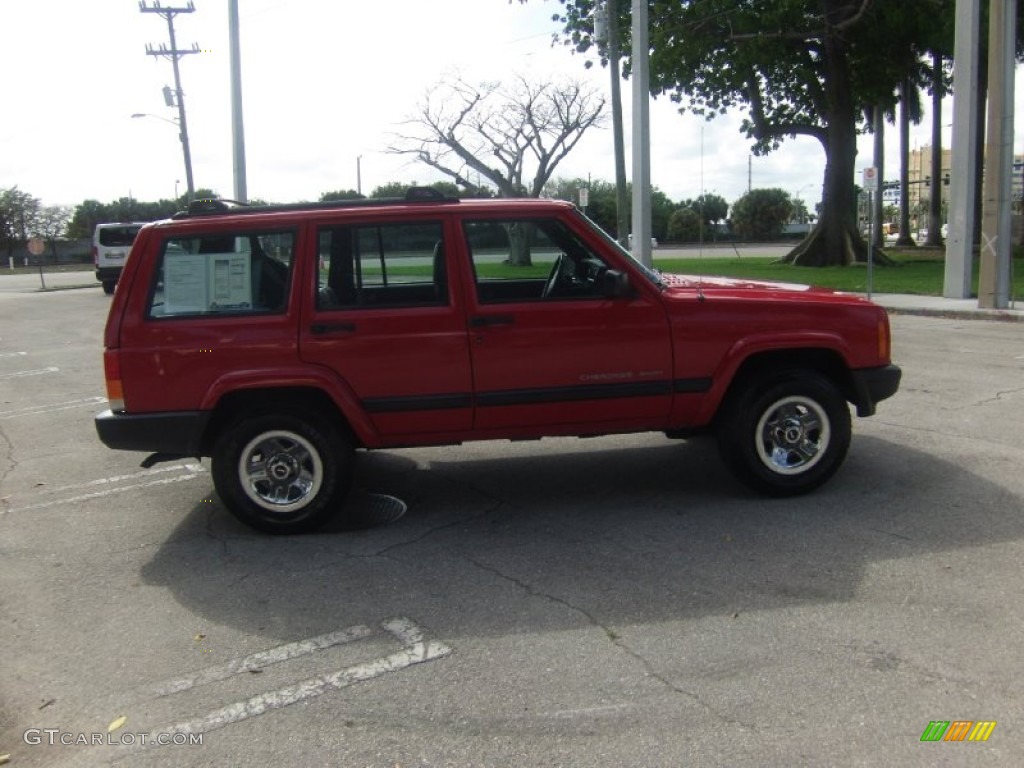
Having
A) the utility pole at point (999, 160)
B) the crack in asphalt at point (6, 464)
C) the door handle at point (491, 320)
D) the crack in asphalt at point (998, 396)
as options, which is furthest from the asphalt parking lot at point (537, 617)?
the utility pole at point (999, 160)

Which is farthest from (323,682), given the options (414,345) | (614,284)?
(614,284)

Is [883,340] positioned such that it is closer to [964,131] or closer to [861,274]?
[964,131]

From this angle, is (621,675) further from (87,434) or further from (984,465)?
(87,434)

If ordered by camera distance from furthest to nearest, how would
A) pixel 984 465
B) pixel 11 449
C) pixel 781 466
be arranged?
pixel 11 449
pixel 984 465
pixel 781 466

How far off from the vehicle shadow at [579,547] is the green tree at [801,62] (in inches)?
947

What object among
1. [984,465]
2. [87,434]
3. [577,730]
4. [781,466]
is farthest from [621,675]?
[87,434]

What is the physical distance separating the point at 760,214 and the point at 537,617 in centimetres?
8364

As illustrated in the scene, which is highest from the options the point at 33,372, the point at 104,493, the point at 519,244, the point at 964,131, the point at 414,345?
the point at 964,131

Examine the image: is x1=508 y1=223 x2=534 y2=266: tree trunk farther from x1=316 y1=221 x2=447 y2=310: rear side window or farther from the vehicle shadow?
the vehicle shadow

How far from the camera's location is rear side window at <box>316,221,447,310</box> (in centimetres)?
515

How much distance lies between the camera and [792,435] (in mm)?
5449

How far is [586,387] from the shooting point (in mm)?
5215

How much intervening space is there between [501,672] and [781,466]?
268 centimetres

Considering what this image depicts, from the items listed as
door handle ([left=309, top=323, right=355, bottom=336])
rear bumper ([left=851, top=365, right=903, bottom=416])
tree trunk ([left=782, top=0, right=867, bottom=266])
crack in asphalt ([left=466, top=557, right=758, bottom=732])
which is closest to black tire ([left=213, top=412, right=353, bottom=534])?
door handle ([left=309, top=323, right=355, bottom=336])
